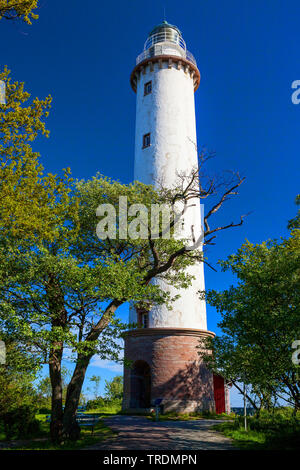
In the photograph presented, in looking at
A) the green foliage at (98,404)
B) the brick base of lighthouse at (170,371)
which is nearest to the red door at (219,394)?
the brick base of lighthouse at (170,371)

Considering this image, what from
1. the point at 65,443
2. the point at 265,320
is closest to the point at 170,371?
the point at 65,443

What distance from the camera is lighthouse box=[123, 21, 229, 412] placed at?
24469 millimetres

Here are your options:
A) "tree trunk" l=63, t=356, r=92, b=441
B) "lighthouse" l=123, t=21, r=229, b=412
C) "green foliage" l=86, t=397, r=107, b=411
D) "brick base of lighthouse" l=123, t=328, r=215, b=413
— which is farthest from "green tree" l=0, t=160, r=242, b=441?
"green foliage" l=86, t=397, r=107, b=411

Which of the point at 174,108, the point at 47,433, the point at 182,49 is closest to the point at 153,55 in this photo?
the point at 182,49

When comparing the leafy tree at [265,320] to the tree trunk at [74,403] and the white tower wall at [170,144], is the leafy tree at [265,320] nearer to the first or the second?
the tree trunk at [74,403]

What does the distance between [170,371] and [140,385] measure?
4043 mm

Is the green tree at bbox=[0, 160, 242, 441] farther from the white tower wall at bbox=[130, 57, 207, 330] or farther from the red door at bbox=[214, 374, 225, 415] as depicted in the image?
the red door at bbox=[214, 374, 225, 415]

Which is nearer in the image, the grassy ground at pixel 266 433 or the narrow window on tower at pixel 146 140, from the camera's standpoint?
the grassy ground at pixel 266 433

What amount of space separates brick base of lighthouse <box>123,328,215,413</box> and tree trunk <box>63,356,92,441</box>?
1009 centimetres

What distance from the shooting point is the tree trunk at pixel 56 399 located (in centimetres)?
1442

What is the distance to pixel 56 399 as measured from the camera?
15125mm

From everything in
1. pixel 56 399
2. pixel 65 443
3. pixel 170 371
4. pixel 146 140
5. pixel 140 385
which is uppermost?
pixel 146 140

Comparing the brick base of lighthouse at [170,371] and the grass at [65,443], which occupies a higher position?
the brick base of lighthouse at [170,371]

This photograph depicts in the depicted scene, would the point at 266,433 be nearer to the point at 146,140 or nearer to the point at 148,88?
the point at 146,140
